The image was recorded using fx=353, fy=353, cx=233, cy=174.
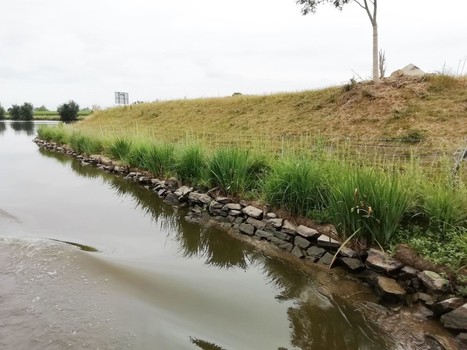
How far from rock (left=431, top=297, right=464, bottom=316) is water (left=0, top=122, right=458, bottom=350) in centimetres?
20

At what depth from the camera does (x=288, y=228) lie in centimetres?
539

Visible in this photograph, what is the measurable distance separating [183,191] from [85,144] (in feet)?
32.3

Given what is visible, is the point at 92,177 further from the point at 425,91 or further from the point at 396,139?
the point at 425,91

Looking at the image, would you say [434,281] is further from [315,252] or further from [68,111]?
[68,111]

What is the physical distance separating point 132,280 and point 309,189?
284 centimetres

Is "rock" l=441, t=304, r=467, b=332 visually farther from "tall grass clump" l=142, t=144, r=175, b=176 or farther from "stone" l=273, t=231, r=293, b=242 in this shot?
"tall grass clump" l=142, t=144, r=175, b=176

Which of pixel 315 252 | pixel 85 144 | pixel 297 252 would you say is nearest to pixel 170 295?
pixel 297 252

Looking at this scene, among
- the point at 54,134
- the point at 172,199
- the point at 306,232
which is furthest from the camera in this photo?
the point at 54,134

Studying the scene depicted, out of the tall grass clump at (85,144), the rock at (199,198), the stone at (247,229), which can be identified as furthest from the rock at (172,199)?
the tall grass clump at (85,144)

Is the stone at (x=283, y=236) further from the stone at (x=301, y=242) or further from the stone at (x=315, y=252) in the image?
the stone at (x=315, y=252)

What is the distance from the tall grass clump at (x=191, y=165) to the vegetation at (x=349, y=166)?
0.02 metres

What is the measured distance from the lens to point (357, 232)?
4480mm

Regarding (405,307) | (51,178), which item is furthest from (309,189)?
(51,178)

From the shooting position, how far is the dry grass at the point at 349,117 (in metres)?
9.56
